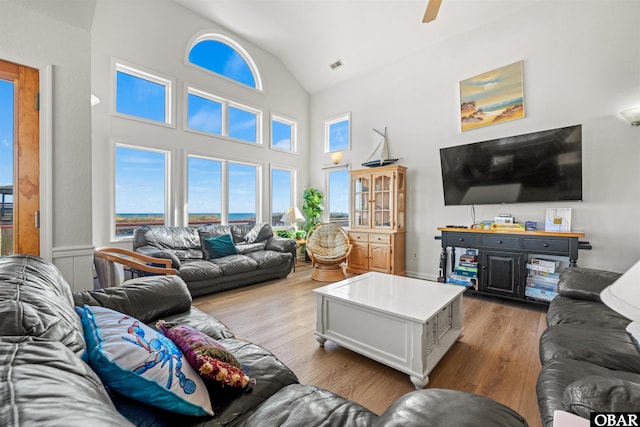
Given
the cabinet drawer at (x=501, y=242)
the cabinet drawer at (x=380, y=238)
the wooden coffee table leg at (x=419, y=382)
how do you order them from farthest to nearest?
the cabinet drawer at (x=380, y=238), the cabinet drawer at (x=501, y=242), the wooden coffee table leg at (x=419, y=382)

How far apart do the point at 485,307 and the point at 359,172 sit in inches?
112

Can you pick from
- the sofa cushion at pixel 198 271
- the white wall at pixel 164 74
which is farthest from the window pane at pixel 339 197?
the sofa cushion at pixel 198 271

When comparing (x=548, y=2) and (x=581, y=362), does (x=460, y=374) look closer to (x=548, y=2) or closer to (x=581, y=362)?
(x=581, y=362)

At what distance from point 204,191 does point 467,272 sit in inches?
169

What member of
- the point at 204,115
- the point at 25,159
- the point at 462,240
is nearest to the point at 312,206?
the point at 204,115

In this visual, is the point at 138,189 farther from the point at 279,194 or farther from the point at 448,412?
the point at 448,412

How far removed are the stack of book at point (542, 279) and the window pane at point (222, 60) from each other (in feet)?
17.8

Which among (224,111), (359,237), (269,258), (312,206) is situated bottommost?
(269,258)

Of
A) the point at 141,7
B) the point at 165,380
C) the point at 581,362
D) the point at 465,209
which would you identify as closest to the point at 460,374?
the point at 581,362

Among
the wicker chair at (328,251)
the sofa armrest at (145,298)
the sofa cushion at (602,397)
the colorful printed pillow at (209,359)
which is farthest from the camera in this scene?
the wicker chair at (328,251)

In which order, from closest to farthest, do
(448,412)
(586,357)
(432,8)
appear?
1. (448,412)
2. (586,357)
3. (432,8)

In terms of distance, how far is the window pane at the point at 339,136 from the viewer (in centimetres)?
575

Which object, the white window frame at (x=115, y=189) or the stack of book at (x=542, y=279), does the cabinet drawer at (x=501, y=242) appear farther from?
the white window frame at (x=115, y=189)

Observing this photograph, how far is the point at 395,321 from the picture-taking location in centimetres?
188
